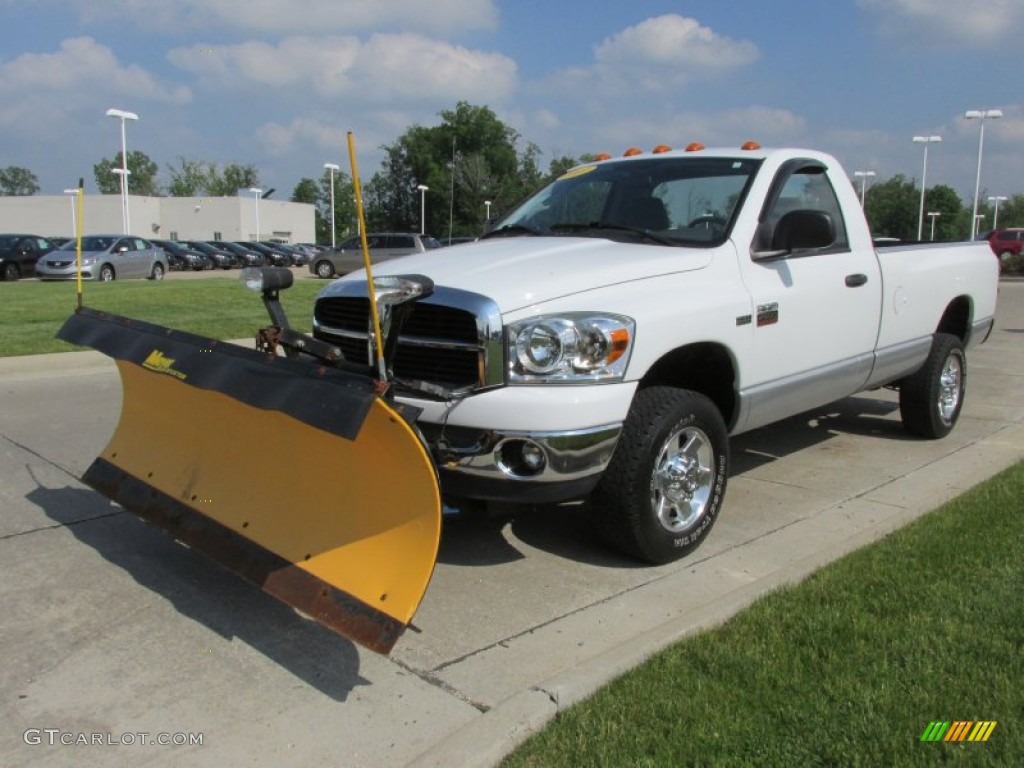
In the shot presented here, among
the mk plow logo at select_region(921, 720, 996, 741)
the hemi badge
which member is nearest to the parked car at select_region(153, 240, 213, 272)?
the hemi badge

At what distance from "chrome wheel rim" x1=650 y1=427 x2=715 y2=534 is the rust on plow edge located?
1.54m

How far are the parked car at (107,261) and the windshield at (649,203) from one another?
23797 mm

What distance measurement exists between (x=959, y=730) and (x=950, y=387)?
4861mm

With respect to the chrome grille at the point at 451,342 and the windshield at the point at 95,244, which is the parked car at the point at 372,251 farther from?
the chrome grille at the point at 451,342

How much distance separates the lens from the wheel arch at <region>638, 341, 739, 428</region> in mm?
4262

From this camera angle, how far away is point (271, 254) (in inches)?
2108

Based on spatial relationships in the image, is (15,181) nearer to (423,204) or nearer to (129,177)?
(129,177)

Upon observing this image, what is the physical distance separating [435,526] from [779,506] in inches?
115

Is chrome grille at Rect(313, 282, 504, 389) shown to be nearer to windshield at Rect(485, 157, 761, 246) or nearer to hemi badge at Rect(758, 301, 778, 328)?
windshield at Rect(485, 157, 761, 246)

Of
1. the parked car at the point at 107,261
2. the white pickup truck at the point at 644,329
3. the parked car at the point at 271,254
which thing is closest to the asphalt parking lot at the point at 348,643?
the white pickup truck at the point at 644,329

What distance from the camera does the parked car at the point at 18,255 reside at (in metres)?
28.6

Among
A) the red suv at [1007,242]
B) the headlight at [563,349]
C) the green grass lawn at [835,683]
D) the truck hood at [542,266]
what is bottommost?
the green grass lawn at [835,683]

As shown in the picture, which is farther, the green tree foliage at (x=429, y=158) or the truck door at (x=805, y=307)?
the green tree foliage at (x=429, y=158)

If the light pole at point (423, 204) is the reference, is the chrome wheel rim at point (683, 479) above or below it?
below
